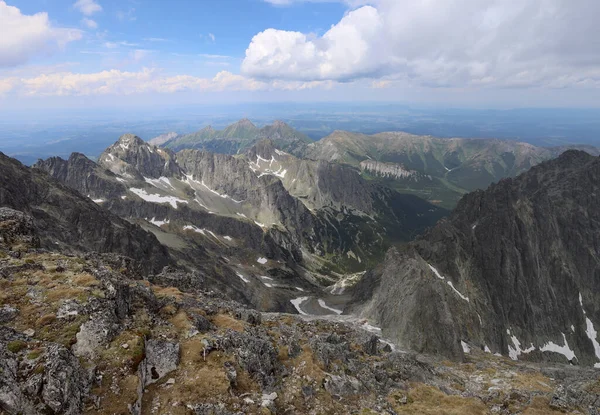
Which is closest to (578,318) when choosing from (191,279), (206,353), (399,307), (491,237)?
(491,237)

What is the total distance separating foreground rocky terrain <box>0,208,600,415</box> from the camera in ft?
70.5

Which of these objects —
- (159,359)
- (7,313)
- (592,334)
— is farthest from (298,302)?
(7,313)

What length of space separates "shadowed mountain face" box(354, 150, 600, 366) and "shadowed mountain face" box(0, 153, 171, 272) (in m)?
89.5

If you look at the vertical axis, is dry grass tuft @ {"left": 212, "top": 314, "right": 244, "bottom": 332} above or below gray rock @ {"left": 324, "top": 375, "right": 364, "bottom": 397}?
above

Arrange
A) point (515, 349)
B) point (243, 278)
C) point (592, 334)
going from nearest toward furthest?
point (515, 349)
point (592, 334)
point (243, 278)

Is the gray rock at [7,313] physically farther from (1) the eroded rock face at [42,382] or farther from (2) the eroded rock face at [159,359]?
(2) the eroded rock face at [159,359]

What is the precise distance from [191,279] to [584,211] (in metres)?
204

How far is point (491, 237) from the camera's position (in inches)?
5689

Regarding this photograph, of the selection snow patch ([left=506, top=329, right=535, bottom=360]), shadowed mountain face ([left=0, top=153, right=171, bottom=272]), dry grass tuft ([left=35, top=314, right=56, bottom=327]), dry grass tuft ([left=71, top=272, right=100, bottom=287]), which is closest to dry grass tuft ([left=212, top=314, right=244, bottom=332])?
dry grass tuft ([left=71, top=272, right=100, bottom=287])

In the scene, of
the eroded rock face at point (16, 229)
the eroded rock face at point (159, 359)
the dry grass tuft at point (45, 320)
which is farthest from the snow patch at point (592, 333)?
the eroded rock face at point (16, 229)

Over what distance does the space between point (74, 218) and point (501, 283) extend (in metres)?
172

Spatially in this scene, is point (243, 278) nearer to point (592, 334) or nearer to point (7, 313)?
point (7, 313)

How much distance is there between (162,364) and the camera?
88.8 feet

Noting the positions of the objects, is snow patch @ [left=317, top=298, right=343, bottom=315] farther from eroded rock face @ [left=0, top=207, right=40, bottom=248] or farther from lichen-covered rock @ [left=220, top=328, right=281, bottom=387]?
eroded rock face @ [left=0, top=207, right=40, bottom=248]
